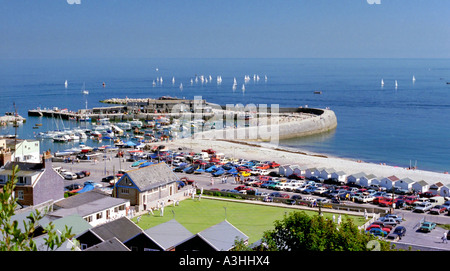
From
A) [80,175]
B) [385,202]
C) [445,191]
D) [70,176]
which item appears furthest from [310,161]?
[70,176]

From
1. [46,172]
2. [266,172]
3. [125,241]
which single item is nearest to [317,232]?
[125,241]

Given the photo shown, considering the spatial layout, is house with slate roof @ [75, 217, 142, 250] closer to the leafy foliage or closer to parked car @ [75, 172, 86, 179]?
the leafy foliage

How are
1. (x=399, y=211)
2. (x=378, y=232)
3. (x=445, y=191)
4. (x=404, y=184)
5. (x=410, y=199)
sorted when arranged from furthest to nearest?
(x=404, y=184), (x=445, y=191), (x=410, y=199), (x=399, y=211), (x=378, y=232)

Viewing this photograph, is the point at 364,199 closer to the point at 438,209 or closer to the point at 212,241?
the point at 438,209

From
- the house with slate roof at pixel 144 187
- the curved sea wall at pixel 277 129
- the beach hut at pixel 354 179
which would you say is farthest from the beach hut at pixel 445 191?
the curved sea wall at pixel 277 129

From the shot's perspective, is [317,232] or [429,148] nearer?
[317,232]
